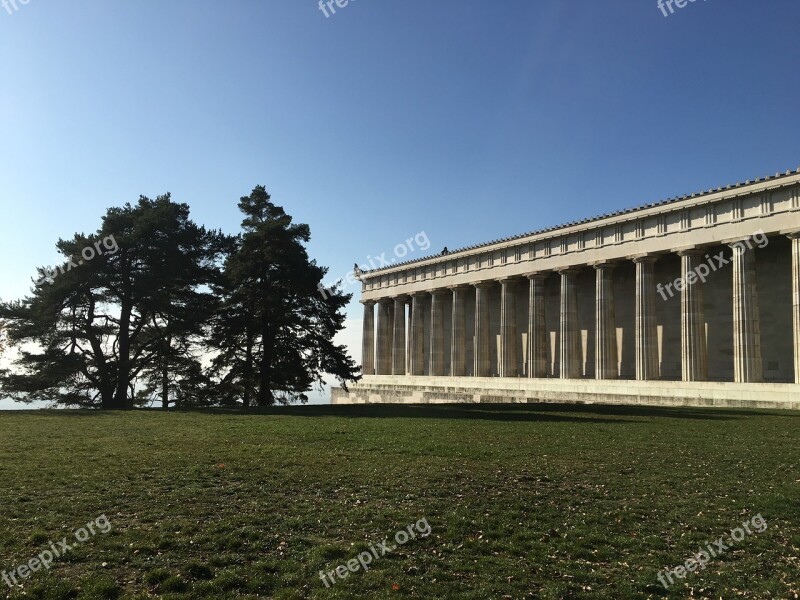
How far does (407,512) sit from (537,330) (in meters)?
47.8

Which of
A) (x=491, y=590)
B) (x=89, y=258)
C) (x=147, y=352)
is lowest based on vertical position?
(x=491, y=590)

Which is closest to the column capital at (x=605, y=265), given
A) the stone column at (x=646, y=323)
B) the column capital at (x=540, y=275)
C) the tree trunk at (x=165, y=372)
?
the stone column at (x=646, y=323)

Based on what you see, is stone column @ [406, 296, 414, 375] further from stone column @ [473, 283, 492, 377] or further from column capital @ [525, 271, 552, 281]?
column capital @ [525, 271, 552, 281]

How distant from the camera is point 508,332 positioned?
6134 centimetres

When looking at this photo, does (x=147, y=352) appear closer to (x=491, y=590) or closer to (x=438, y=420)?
(x=438, y=420)

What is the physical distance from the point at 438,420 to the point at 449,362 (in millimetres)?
46191

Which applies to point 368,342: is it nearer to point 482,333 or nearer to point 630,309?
point 482,333

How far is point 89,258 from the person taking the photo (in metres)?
42.4

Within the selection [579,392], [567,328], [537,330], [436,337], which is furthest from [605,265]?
[436,337]

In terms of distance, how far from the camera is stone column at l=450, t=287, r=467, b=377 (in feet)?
224

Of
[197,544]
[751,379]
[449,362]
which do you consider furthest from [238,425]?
[449,362]

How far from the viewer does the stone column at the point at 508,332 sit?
60750 mm

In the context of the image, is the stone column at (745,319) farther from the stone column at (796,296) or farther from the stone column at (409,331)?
the stone column at (409,331)

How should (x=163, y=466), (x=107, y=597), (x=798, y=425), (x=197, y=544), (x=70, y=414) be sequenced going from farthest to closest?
(x=70, y=414)
(x=798, y=425)
(x=163, y=466)
(x=197, y=544)
(x=107, y=597)
